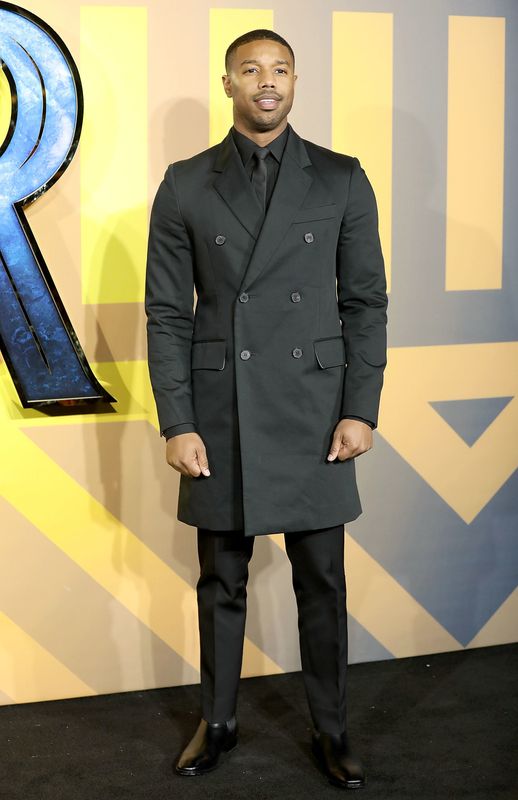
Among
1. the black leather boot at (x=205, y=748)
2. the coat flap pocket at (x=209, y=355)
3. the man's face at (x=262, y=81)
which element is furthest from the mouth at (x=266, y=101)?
the black leather boot at (x=205, y=748)

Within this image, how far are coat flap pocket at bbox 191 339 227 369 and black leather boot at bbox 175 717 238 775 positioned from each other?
0.89 m

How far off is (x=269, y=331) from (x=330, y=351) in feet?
0.50

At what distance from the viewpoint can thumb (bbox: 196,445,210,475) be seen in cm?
243

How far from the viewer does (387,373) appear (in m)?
3.26

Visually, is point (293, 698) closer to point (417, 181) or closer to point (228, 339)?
point (228, 339)

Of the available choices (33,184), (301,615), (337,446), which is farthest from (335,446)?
(33,184)

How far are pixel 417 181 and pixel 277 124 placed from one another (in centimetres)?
95

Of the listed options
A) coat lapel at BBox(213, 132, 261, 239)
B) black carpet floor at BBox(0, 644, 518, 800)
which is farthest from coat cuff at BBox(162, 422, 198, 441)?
black carpet floor at BBox(0, 644, 518, 800)

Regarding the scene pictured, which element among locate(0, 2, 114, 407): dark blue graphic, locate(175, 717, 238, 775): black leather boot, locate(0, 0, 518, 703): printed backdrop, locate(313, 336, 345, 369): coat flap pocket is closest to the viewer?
locate(313, 336, 345, 369): coat flap pocket

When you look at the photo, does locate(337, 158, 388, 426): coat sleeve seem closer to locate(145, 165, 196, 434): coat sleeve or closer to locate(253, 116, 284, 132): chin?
locate(253, 116, 284, 132): chin

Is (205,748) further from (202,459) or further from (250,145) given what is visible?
(250,145)

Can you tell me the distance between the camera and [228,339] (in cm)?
241

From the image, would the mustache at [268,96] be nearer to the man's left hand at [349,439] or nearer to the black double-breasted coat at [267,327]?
the black double-breasted coat at [267,327]

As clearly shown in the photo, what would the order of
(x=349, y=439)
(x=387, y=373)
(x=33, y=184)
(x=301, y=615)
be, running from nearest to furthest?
(x=349, y=439), (x=301, y=615), (x=33, y=184), (x=387, y=373)
